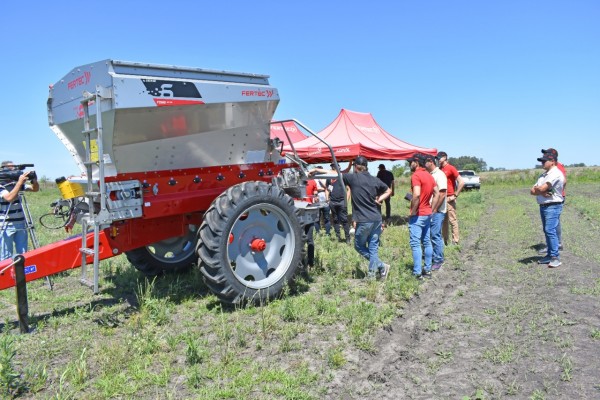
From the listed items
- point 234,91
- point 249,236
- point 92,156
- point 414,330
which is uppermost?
point 234,91

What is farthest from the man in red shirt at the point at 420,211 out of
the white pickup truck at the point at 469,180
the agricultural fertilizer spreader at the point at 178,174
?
the white pickup truck at the point at 469,180

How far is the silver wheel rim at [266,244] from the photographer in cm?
548

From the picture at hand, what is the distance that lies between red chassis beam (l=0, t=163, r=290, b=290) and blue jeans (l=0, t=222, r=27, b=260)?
A: 5.51 ft

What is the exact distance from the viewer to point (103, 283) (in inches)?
273

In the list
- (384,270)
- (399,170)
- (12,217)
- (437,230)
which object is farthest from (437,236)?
(399,170)

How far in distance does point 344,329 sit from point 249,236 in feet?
5.33

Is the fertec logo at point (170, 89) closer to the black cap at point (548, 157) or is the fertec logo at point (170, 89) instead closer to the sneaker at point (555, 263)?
the black cap at point (548, 157)

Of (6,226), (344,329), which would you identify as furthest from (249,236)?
(6,226)

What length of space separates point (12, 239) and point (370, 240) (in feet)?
16.8

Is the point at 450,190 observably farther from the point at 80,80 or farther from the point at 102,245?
the point at 80,80

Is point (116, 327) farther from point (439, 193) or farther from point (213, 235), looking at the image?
point (439, 193)

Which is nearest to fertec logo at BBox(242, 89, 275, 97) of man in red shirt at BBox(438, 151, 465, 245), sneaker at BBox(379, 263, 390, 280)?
sneaker at BBox(379, 263, 390, 280)

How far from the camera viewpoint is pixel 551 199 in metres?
7.27

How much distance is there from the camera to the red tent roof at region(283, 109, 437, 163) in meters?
12.2
